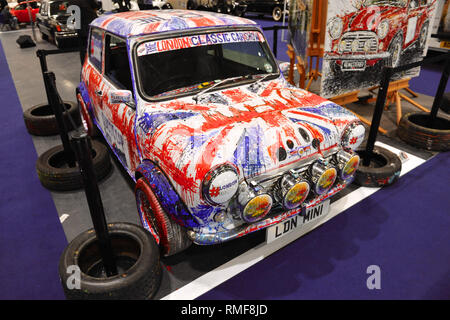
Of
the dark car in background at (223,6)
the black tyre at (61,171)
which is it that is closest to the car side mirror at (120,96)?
the black tyre at (61,171)

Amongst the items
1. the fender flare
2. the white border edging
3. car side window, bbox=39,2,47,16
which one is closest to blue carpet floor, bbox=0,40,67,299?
the white border edging

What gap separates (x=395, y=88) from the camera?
4.96 meters

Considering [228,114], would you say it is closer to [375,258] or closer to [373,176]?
[375,258]

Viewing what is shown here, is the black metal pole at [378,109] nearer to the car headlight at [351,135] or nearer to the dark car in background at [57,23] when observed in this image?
the car headlight at [351,135]

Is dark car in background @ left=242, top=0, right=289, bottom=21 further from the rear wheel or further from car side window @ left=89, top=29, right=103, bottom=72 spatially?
car side window @ left=89, top=29, right=103, bottom=72

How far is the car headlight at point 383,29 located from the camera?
427 cm

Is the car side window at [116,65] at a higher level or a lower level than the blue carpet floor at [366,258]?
higher

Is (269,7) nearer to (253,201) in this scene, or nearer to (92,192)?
(253,201)

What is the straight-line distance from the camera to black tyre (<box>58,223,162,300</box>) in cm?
213

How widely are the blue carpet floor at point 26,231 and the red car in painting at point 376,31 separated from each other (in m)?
3.74

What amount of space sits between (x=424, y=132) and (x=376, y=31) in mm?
1462

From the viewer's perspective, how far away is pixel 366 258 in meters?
2.74

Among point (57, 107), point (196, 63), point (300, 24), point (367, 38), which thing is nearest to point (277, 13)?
point (300, 24)

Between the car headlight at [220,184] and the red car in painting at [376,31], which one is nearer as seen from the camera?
the car headlight at [220,184]
